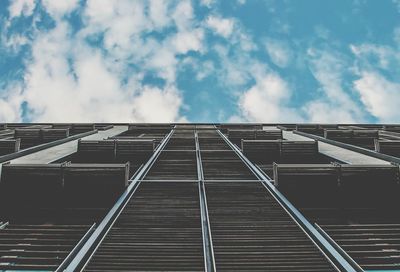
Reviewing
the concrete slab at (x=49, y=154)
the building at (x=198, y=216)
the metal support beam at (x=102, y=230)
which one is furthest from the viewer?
the concrete slab at (x=49, y=154)

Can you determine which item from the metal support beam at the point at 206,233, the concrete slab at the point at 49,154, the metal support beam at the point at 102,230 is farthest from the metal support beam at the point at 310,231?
the concrete slab at the point at 49,154

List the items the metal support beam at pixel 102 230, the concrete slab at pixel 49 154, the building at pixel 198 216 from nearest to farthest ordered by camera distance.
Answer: the metal support beam at pixel 102 230, the building at pixel 198 216, the concrete slab at pixel 49 154

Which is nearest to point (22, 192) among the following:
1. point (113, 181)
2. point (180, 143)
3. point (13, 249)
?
point (113, 181)

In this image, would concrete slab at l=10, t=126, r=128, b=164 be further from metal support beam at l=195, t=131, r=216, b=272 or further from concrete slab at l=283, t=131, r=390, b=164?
concrete slab at l=283, t=131, r=390, b=164

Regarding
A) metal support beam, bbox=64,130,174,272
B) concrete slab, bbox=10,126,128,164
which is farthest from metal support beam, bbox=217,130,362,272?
concrete slab, bbox=10,126,128,164

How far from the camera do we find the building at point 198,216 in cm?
438

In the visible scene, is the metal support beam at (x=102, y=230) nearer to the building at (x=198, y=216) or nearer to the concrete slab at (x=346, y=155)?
the building at (x=198, y=216)

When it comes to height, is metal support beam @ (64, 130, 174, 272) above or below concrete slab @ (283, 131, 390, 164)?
below

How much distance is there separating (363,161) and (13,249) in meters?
8.91

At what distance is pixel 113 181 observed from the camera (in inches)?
278

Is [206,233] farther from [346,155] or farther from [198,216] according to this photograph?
[346,155]

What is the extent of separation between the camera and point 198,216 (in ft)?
18.8

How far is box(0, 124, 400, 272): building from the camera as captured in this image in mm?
4379

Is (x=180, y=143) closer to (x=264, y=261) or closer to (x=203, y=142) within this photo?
(x=203, y=142)
